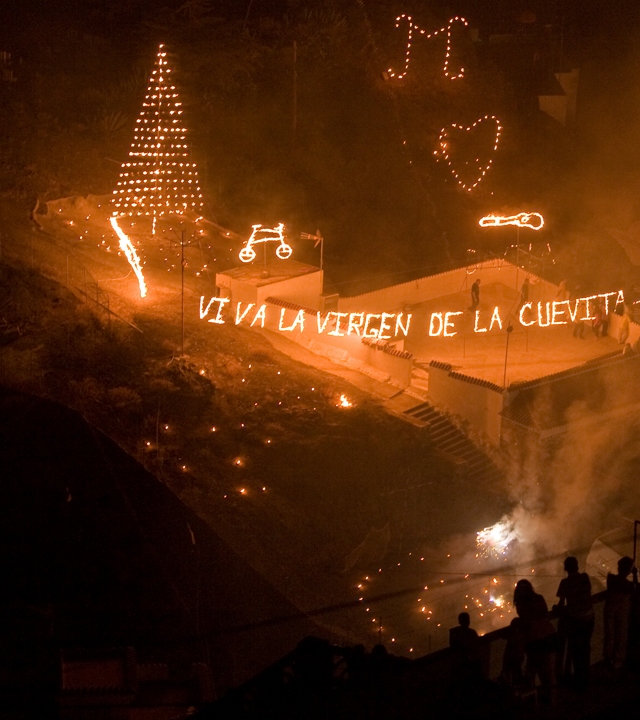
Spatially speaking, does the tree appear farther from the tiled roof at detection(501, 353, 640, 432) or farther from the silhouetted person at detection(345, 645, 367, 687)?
the silhouetted person at detection(345, 645, 367, 687)

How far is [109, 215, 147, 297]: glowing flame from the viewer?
2422cm

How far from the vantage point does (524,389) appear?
75.8 feet

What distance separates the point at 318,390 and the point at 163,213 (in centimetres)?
761

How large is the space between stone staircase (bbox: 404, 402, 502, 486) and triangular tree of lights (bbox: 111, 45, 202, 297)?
27.9ft

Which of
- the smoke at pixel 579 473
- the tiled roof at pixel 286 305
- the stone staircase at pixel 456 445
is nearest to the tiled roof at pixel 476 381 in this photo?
the stone staircase at pixel 456 445

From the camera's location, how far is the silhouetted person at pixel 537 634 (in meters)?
8.34

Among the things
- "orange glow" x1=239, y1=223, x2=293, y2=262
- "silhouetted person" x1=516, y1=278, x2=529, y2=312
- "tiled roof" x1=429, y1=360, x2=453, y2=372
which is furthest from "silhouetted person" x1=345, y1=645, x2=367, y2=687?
"silhouetted person" x1=516, y1=278, x2=529, y2=312

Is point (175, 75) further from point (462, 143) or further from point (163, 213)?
point (462, 143)

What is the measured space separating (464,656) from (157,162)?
20757 millimetres

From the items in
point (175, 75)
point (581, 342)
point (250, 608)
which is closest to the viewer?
point (250, 608)

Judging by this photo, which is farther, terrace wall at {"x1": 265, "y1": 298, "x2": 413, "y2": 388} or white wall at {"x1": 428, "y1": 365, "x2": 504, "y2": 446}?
terrace wall at {"x1": 265, "y1": 298, "x2": 413, "y2": 388}

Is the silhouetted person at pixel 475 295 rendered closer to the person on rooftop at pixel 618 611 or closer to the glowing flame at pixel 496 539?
the glowing flame at pixel 496 539

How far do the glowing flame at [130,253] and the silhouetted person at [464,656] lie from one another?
17.0m

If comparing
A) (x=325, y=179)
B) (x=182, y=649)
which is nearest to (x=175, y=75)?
(x=325, y=179)
